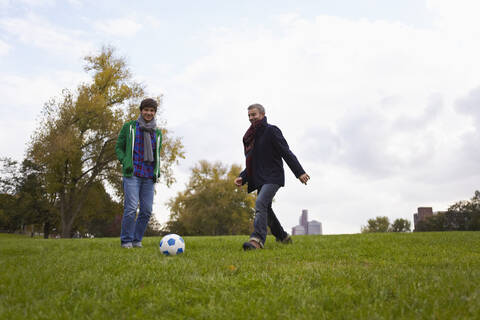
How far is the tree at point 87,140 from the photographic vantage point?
26.2 m

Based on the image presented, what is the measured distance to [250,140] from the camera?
727 cm

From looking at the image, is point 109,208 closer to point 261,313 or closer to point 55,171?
point 55,171

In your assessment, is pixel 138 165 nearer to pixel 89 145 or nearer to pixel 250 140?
pixel 250 140

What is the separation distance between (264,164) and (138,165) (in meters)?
2.70

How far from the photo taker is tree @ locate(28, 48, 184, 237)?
2616 cm

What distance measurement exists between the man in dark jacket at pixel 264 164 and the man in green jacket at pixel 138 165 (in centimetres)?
206

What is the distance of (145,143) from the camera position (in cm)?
771

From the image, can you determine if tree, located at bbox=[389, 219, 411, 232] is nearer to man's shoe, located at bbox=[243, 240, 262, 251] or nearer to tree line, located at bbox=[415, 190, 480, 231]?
tree line, located at bbox=[415, 190, 480, 231]

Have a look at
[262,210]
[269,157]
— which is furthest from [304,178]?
[262,210]

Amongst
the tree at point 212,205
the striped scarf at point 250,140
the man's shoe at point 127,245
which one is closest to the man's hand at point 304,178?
the striped scarf at point 250,140

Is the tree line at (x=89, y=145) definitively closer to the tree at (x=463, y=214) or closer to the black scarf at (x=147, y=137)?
the black scarf at (x=147, y=137)

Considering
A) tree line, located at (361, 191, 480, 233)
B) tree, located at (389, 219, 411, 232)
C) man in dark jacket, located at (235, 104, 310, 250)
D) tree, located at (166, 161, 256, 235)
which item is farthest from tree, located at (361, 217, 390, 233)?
man in dark jacket, located at (235, 104, 310, 250)

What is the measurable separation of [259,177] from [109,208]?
101 ft

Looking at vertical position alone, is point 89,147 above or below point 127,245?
above
